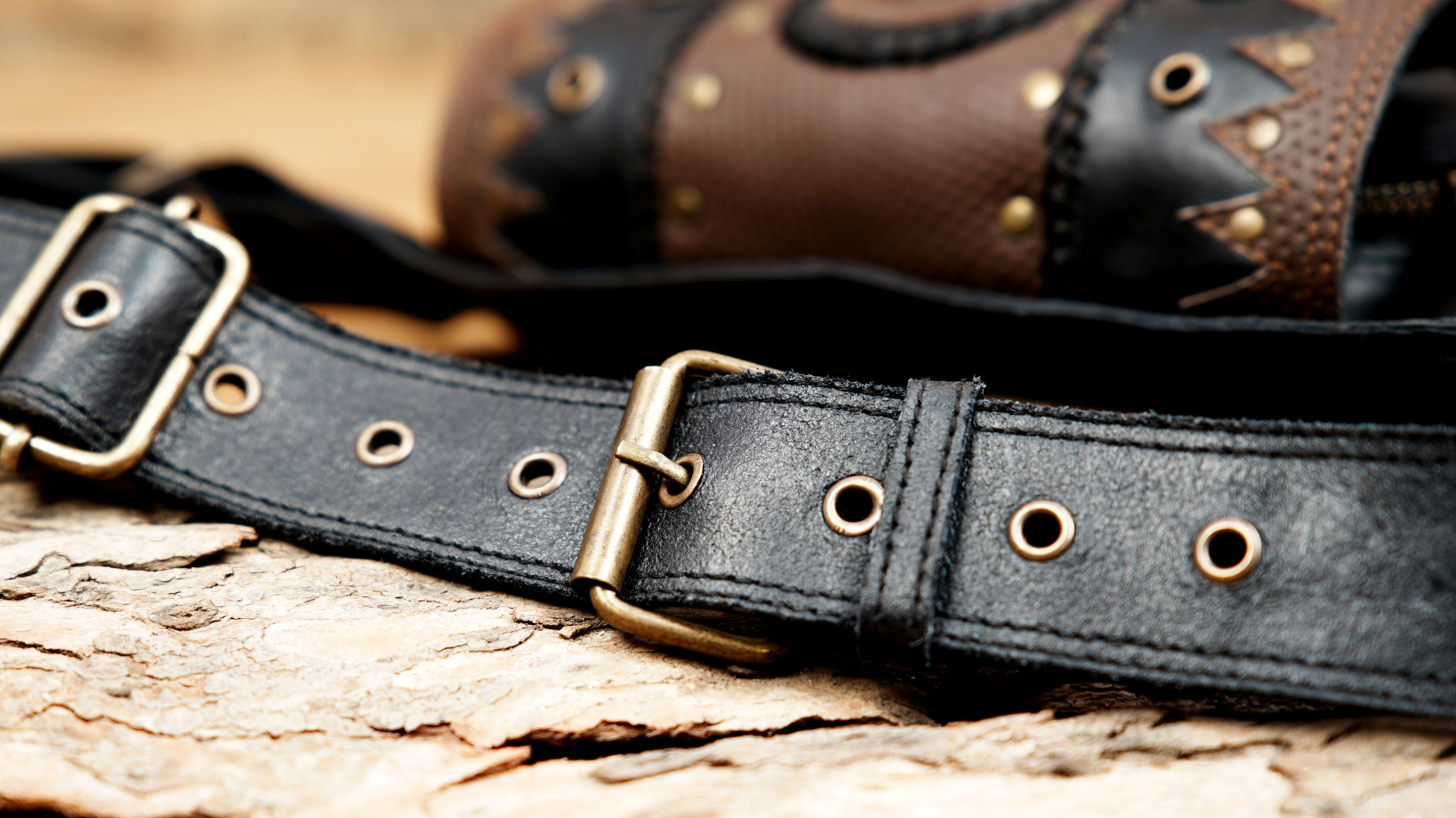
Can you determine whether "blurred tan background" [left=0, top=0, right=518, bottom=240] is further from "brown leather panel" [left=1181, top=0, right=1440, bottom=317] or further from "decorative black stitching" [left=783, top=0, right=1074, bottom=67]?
"brown leather panel" [left=1181, top=0, right=1440, bottom=317]

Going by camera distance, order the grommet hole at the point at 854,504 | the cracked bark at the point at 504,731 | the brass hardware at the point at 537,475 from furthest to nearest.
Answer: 1. the brass hardware at the point at 537,475
2. the grommet hole at the point at 854,504
3. the cracked bark at the point at 504,731

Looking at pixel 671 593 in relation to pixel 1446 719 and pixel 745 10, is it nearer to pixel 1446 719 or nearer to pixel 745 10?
pixel 1446 719

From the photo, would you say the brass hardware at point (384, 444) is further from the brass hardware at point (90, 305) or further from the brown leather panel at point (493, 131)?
the brown leather panel at point (493, 131)

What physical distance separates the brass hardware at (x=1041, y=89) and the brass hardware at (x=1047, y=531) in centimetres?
54

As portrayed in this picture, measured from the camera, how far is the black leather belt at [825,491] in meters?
0.67

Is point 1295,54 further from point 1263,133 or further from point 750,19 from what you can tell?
point 750,19

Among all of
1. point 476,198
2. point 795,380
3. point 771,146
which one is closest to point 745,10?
point 771,146

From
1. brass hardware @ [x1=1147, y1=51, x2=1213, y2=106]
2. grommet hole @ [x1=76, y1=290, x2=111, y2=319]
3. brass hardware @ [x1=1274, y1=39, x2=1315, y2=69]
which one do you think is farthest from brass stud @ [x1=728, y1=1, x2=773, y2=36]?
grommet hole @ [x1=76, y1=290, x2=111, y2=319]

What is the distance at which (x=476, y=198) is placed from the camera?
1361 millimetres

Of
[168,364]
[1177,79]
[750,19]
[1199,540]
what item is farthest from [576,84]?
[1199,540]

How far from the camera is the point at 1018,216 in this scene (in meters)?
1.10

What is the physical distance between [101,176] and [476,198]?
636 millimetres

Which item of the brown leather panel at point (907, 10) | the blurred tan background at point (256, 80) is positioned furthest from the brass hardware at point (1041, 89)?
the blurred tan background at point (256, 80)

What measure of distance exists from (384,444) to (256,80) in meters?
2.56
